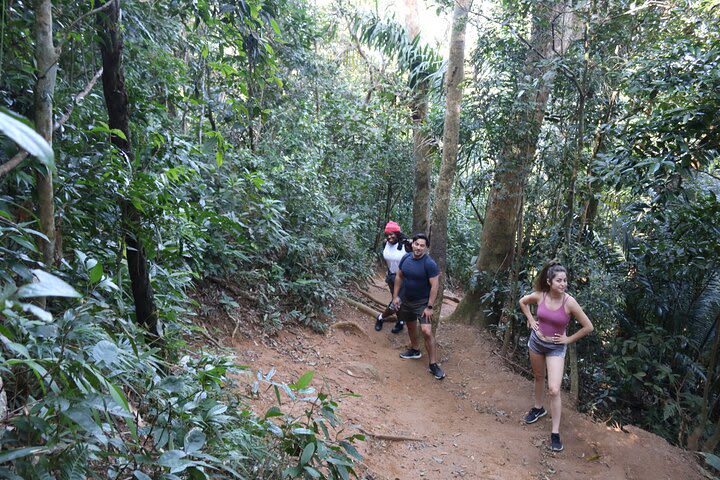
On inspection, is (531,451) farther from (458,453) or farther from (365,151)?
(365,151)

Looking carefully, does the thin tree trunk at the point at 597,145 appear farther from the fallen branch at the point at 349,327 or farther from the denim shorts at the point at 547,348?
the fallen branch at the point at 349,327

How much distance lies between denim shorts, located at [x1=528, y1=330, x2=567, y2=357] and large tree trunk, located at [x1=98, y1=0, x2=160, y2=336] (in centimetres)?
385

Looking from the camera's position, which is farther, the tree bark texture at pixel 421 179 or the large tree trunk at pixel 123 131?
the tree bark texture at pixel 421 179

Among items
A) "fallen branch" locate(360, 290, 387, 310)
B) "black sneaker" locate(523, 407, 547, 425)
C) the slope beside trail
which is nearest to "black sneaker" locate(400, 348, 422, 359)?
the slope beside trail

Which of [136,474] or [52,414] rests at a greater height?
[52,414]

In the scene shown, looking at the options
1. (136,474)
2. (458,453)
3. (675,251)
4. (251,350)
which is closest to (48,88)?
(136,474)

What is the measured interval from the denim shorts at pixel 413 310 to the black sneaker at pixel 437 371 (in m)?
0.68

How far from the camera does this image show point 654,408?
631 centimetres

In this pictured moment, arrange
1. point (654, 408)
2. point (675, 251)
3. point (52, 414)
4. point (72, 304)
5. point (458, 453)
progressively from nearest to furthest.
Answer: point (52, 414) < point (72, 304) < point (458, 453) < point (675, 251) < point (654, 408)

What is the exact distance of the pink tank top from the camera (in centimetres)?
503

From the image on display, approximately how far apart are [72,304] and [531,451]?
451 centimetres

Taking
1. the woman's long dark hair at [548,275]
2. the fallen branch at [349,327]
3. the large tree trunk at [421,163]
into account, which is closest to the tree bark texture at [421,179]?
the large tree trunk at [421,163]

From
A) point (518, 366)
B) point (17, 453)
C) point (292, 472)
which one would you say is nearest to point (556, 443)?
point (518, 366)

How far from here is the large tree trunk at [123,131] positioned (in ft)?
9.11
